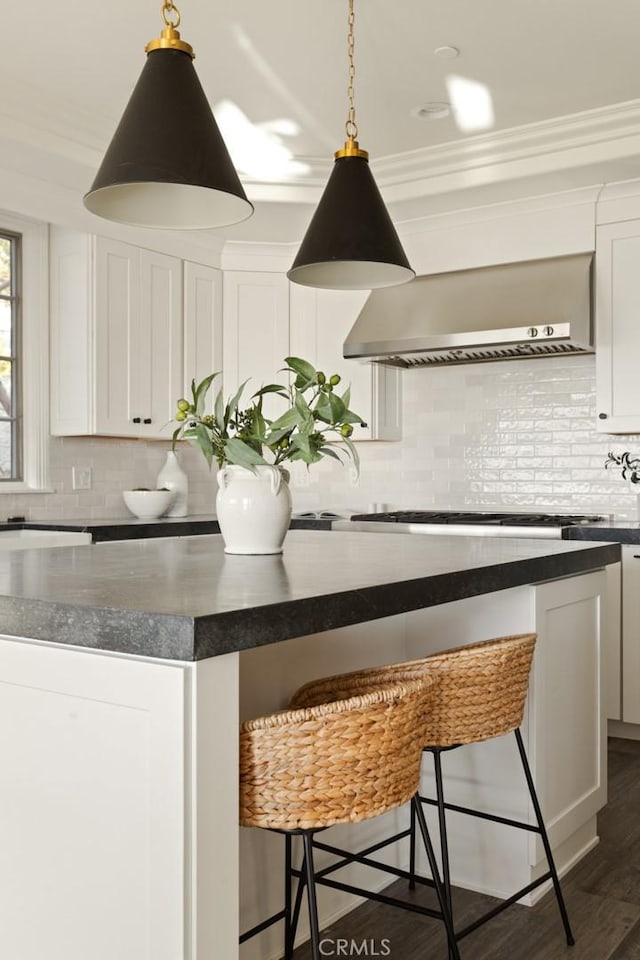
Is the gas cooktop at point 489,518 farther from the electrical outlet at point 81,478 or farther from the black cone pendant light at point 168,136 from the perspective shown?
the black cone pendant light at point 168,136

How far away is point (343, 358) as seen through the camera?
523cm

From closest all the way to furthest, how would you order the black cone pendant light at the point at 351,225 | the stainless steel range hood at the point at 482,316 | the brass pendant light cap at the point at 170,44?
the brass pendant light cap at the point at 170,44, the black cone pendant light at the point at 351,225, the stainless steel range hood at the point at 482,316

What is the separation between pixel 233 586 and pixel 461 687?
59cm

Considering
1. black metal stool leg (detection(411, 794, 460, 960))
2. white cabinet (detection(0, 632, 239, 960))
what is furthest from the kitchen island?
black metal stool leg (detection(411, 794, 460, 960))

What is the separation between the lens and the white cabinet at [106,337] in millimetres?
4648

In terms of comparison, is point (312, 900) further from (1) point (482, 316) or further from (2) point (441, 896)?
(1) point (482, 316)

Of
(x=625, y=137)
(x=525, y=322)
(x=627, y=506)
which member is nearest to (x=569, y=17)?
(x=625, y=137)

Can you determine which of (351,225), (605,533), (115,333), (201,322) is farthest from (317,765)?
(201,322)

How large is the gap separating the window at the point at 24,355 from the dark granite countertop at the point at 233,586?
220 centimetres

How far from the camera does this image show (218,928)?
1400mm

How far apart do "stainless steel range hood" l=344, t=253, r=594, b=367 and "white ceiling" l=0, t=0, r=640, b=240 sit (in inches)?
15.9

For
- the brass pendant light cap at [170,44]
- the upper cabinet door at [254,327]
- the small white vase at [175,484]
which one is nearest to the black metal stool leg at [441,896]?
the brass pendant light cap at [170,44]

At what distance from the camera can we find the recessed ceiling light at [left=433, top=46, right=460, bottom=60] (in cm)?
350

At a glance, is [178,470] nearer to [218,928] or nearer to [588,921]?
[588,921]
